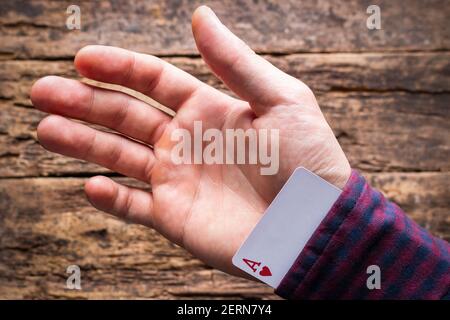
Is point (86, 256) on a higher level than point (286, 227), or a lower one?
lower

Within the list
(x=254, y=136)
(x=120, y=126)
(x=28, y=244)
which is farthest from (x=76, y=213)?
(x=254, y=136)

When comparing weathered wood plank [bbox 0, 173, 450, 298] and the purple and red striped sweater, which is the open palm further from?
weathered wood plank [bbox 0, 173, 450, 298]

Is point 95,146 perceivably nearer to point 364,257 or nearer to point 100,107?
point 100,107

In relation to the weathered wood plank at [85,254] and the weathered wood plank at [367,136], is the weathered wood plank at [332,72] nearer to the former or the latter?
the weathered wood plank at [367,136]

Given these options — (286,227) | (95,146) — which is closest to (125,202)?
(95,146)

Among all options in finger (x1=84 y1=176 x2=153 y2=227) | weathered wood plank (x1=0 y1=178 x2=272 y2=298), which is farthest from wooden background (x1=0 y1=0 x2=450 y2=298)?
finger (x1=84 y1=176 x2=153 y2=227)

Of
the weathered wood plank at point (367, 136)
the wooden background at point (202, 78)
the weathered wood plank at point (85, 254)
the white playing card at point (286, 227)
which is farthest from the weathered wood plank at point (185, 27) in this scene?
the white playing card at point (286, 227)
